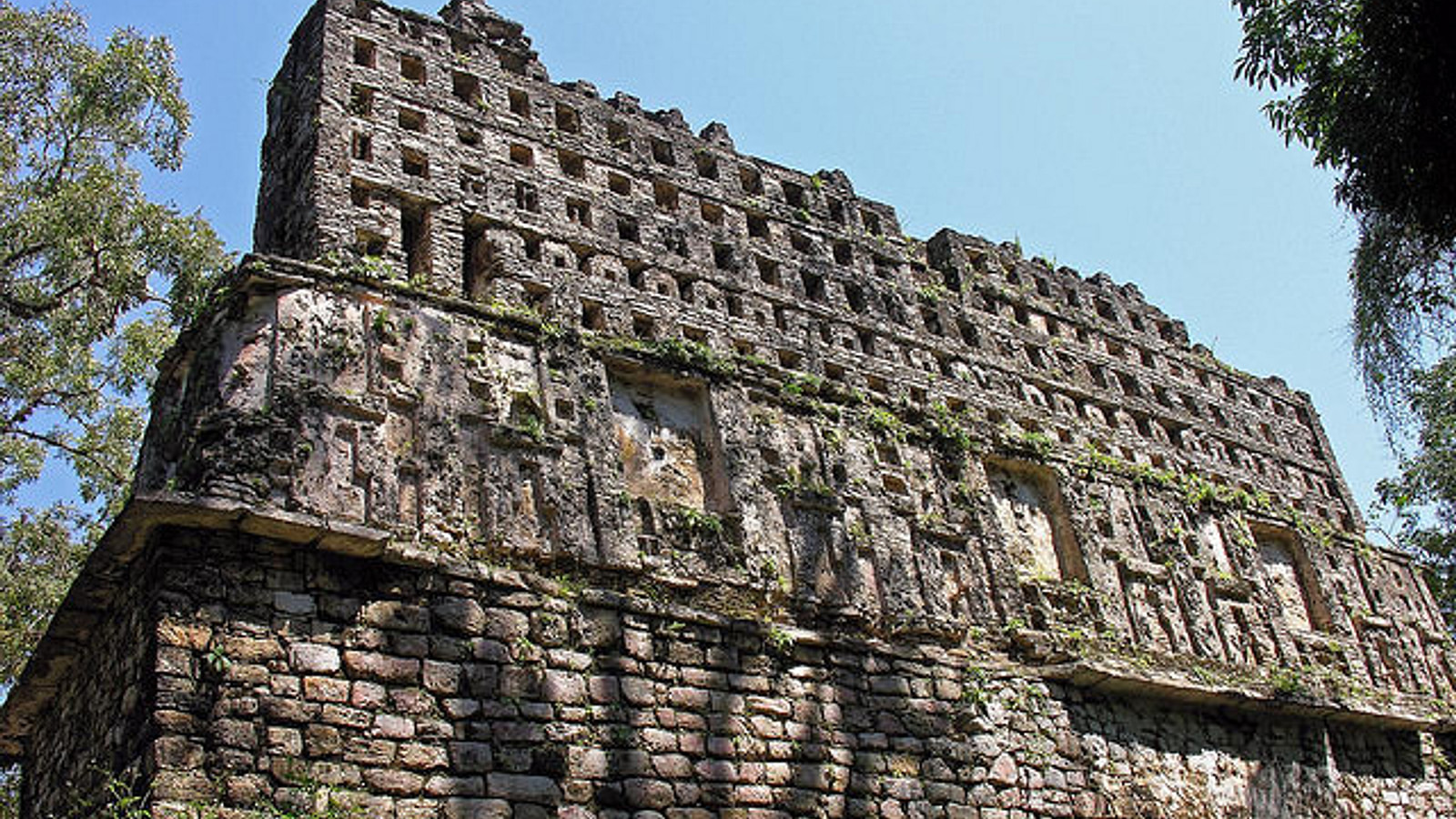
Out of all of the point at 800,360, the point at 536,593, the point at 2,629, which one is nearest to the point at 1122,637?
the point at 800,360

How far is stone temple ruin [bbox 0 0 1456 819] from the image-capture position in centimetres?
736

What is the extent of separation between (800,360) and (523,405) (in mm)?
3416

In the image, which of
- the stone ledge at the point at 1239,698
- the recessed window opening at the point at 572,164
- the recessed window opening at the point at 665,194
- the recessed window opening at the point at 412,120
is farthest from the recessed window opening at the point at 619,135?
the stone ledge at the point at 1239,698

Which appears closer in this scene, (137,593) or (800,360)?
(137,593)

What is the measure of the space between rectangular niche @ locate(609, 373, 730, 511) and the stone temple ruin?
4cm

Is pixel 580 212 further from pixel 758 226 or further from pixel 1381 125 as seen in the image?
pixel 1381 125

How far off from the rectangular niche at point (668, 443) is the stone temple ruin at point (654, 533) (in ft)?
0.12

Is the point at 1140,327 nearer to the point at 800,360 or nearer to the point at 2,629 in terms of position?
the point at 800,360

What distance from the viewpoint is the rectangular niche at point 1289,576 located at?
13.9m

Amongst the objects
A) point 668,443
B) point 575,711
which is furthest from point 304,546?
point 668,443

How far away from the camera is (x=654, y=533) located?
9.26 metres

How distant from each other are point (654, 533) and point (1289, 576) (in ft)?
28.7

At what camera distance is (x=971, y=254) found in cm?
1455

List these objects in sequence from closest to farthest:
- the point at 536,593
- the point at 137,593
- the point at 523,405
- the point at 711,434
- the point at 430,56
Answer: the point at 137,593, the point at 536,593, the point at 523,405, the point at 711,434, the point at 430,56
